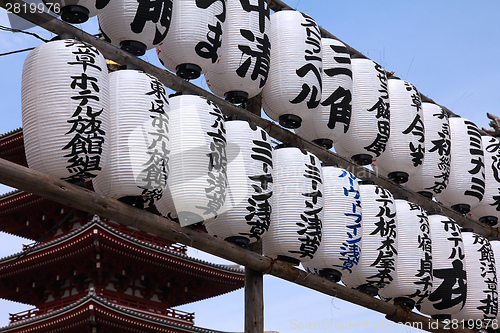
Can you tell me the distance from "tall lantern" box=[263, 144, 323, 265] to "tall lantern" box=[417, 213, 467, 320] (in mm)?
2238

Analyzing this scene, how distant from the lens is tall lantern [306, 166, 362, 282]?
22.6 ft

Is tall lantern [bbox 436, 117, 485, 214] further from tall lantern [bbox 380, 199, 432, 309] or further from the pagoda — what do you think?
the pagoda

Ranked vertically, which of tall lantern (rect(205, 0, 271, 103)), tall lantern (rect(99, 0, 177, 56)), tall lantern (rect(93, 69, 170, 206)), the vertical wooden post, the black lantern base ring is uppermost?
tall lantern (rect(205, 0, 271, 103))

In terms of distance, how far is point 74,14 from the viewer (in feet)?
17.7

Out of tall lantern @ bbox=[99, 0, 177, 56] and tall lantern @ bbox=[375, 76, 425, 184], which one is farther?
tall lantern @ bbox=[375, 76, 425, 184]

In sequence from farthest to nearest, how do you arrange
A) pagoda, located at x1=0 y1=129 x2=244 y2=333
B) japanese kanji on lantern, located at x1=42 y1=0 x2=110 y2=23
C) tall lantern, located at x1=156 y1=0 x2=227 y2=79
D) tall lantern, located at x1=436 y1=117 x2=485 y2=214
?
pagoda, located at x1=0 y1=129 x2=244 y2=333
tall lantern, located at x1=436 y1=117 x2=485 y2=214
tall lantern, located at x1=156 y1=0 x2=227 y2=79
japanese kanji on lantern, located at x1=42 y1=0 x2=110 y2=23

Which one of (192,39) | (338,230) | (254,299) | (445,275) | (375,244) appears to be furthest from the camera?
(445,275)

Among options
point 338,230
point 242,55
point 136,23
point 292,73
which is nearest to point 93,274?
point 338,230

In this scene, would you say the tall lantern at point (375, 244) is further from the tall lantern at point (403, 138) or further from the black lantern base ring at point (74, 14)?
the black lantern base ring at point (74, 14)

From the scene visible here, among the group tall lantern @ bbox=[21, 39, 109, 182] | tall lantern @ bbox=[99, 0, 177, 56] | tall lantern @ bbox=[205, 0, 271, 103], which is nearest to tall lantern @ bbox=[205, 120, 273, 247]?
tall lantern @ bbox=[205, 0, 271, 103]

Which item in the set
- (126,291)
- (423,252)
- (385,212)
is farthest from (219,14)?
(126,291)

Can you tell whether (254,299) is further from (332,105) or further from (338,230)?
(332,105)

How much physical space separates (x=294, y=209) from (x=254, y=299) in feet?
3.21

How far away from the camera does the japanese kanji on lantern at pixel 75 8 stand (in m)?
5.31
